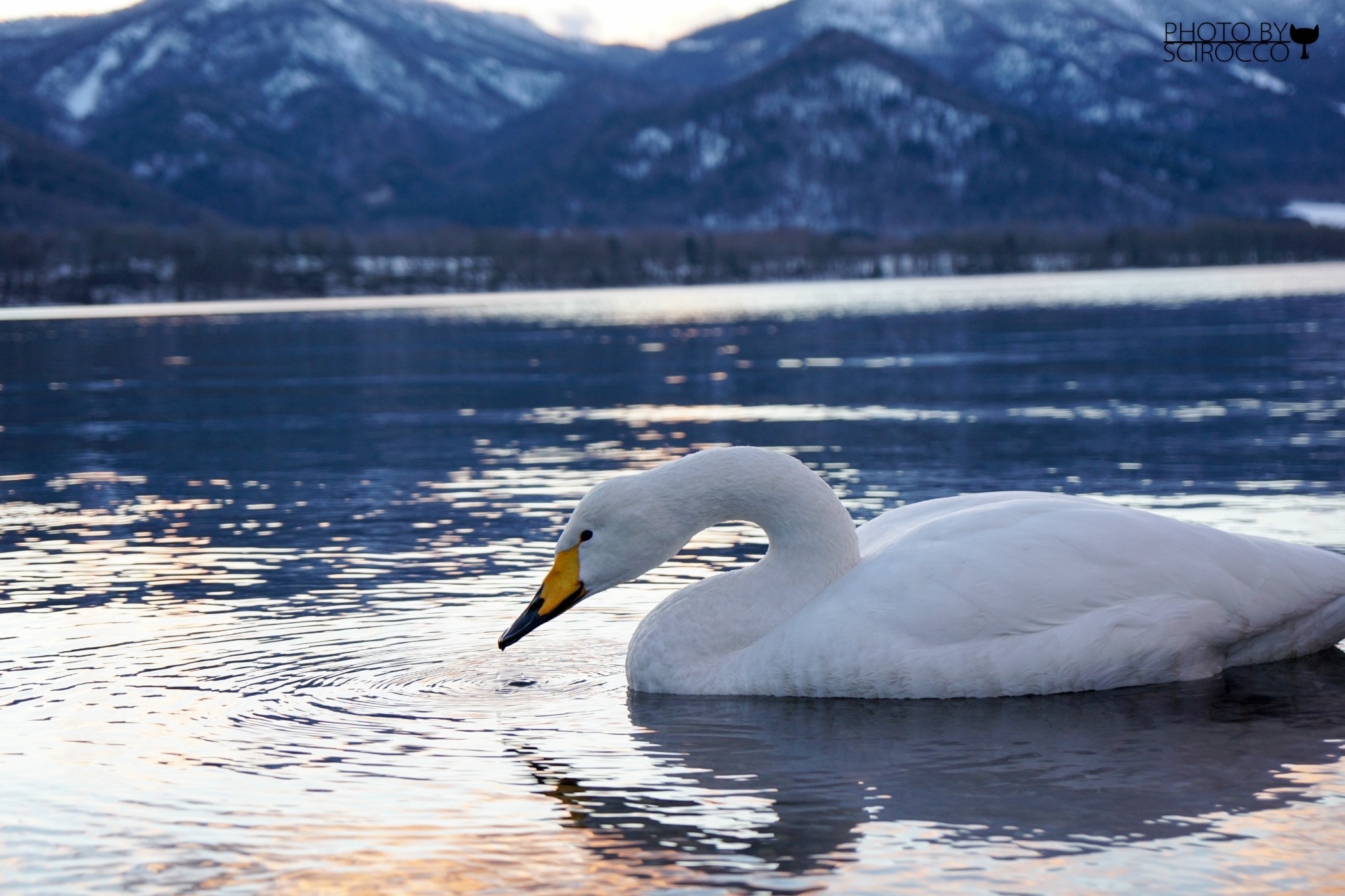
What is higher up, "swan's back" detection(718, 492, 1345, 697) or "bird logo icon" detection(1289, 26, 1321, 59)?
"bird logo icon" detection(1289, 26, 1321, 59)

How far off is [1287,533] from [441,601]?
246 inches

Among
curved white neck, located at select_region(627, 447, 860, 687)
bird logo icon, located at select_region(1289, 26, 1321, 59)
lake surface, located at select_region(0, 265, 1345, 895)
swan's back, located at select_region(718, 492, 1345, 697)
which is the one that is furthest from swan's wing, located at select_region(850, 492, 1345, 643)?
bird logo icon, located at select_region(1289, 26, 1321, 59)

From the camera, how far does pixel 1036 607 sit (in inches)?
316

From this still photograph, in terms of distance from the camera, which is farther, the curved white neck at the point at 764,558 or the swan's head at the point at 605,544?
the curved white neck at the point at 764,558

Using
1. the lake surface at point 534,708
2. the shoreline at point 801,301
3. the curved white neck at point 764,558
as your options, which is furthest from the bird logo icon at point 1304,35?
the shoreline at point 801,301

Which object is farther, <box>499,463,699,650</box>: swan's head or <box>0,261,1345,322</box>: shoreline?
<box>0,261,1345,322</box>: shoreline

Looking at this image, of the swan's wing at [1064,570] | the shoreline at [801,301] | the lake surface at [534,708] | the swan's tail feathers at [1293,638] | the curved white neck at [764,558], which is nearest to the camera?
the lake surface at [534,708]

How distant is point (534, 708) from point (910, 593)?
6.36ft

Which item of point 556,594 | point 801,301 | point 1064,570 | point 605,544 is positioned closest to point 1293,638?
point 1064,570

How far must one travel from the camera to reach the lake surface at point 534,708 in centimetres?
602

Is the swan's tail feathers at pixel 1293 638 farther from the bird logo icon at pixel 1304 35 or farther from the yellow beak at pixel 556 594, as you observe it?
the bird logo icon at pixel 1304 35

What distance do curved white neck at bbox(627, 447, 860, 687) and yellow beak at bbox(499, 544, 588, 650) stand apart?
53 centimetres

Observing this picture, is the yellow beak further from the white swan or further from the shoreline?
the shoreline

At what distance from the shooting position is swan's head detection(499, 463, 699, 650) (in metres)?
8.06
